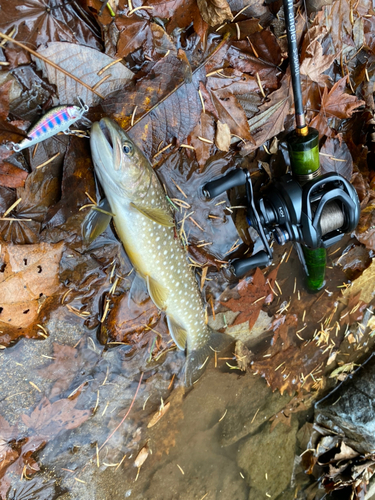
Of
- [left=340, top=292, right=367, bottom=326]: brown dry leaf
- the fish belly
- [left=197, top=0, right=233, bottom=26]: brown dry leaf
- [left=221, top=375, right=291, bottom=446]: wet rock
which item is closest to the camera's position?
[left=197, top=0, right=233, bottom=26]: brown dry leaf

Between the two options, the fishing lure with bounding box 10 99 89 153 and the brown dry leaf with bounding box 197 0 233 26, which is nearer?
the fishing lure with bounding box 10 99 89 153

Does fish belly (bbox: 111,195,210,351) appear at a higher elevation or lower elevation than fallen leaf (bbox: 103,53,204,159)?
lower

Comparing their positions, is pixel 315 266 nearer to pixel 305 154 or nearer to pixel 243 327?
pixel 243 327

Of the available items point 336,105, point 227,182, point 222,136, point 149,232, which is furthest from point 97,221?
point 336,105

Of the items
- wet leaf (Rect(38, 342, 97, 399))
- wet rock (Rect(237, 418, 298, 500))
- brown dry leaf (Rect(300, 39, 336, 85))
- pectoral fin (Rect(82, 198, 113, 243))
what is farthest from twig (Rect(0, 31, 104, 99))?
wet rock (Rect(237, 418, 298, 500))

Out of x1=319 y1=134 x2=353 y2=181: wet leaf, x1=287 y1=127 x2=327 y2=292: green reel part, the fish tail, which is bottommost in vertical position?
the fish tail

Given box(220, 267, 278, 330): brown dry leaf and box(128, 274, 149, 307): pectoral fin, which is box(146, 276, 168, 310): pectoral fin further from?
box(220, 267, 278, 330): brown dry leaf

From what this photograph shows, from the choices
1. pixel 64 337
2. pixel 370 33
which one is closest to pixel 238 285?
pixel 64 337

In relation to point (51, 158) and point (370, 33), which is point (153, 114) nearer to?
point (51, 158)
